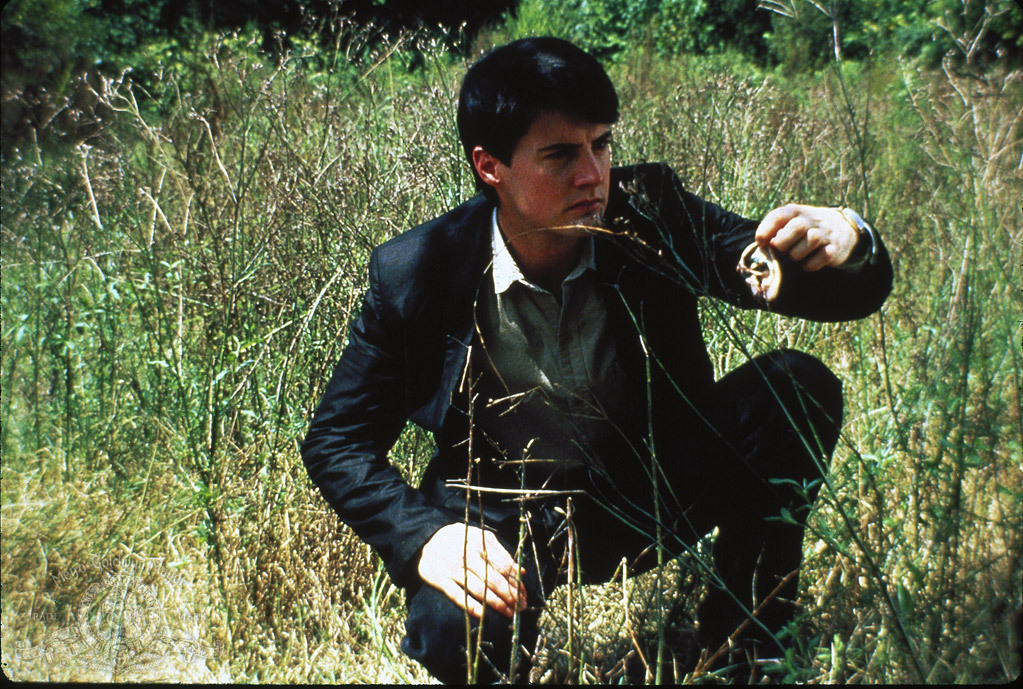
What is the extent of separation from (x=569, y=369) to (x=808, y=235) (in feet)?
1.97

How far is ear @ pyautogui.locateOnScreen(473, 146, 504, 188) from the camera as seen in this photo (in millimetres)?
1818

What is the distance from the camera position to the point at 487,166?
1852 mm

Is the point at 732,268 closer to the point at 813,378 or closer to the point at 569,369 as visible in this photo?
the point at 813,378

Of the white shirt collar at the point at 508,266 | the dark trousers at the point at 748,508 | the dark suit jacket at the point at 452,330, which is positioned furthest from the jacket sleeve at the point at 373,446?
the white shirt collar at the point at 508,266

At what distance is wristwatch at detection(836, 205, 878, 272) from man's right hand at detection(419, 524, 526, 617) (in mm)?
830

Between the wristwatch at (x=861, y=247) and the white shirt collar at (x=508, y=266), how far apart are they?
0.52m

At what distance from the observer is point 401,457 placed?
2.38m

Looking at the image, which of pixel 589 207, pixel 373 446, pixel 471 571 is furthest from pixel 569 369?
pixel 471 571

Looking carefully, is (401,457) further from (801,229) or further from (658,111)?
(658,111)

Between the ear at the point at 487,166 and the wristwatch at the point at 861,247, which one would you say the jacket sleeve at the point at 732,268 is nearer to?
the wristwatch at the point at 861,247

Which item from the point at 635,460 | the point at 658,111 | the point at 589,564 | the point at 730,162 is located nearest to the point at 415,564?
the point at 589,564

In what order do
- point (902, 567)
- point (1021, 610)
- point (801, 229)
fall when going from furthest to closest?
point (902, 567) < point (801, 229) < point (1021, 610)

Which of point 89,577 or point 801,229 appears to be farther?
point 89,577

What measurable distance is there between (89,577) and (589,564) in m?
1.31
